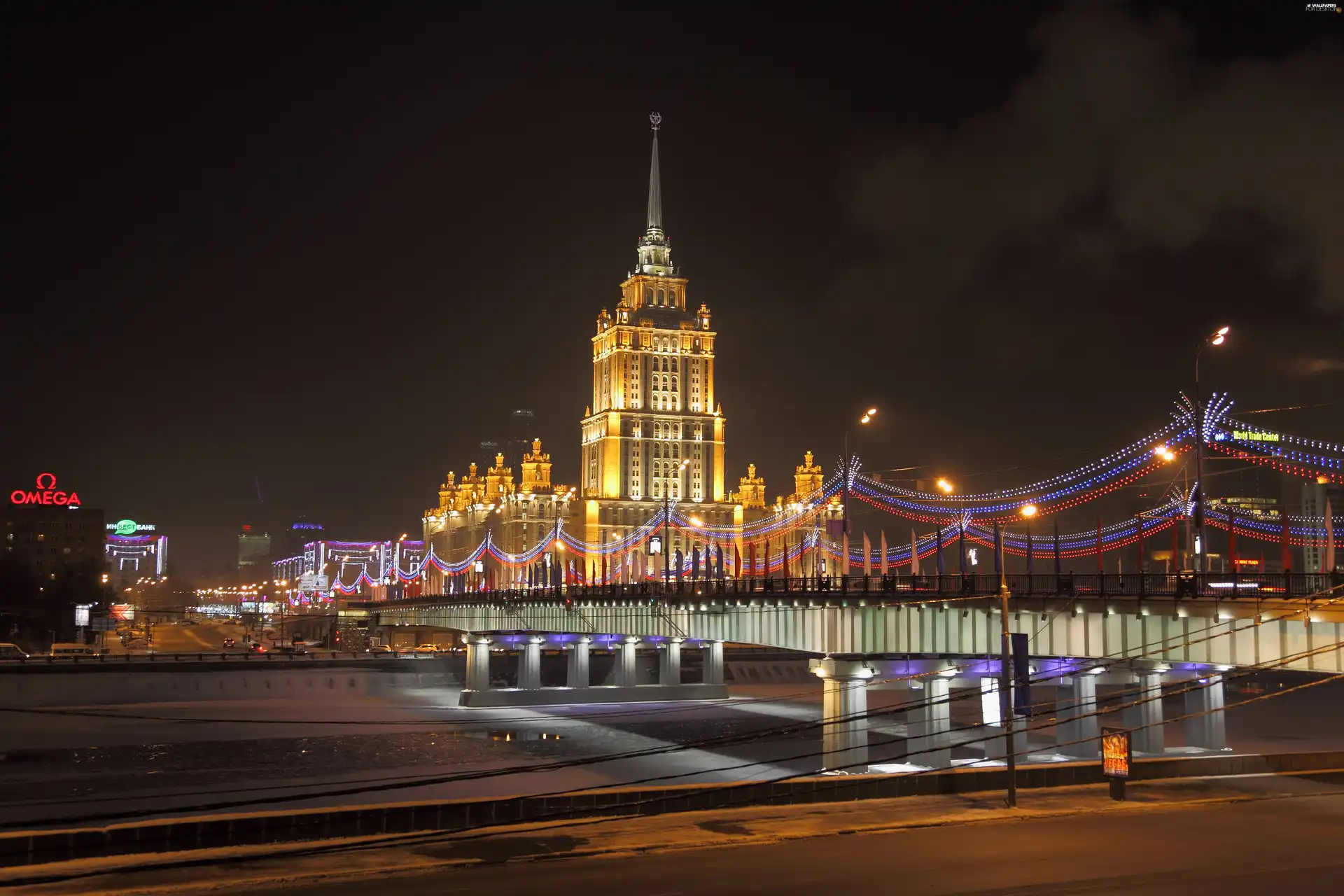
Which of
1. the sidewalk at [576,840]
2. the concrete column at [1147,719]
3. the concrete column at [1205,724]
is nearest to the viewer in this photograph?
the sidewalk at [576,840]

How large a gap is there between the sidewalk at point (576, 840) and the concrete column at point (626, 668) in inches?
2937

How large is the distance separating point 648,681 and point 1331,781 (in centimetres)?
9457

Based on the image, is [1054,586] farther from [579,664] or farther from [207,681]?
[207,681]

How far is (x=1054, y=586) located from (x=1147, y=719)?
13.5 meters

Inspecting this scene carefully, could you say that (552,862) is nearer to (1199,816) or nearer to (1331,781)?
(1199,816)

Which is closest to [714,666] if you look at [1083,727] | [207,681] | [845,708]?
[207,681]

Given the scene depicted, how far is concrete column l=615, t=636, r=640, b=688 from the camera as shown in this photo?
10962cm

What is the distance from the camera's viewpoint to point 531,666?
4473 inches

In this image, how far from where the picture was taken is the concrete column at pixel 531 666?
112750 mm

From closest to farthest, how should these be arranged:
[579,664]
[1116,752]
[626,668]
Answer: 1. [1116,752]
2. [626,668]
3. [579,664]

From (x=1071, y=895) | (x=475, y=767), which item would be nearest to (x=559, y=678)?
(x=475, y=767)

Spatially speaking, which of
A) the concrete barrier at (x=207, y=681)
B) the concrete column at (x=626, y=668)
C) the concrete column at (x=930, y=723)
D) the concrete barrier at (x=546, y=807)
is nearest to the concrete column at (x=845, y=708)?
the concrete column at (x=930, y=723)

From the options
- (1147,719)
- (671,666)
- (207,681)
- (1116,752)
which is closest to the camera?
(1116,752)

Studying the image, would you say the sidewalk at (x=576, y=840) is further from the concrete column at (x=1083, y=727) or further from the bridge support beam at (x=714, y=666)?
the bridge support beam at (x=714, y=666)
